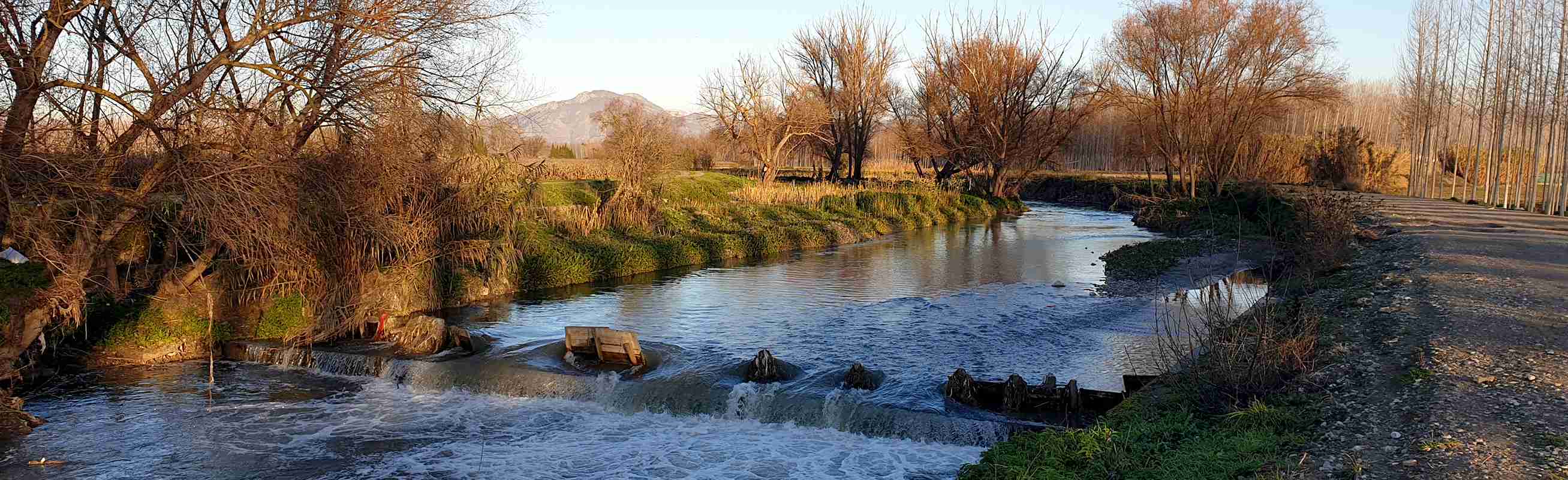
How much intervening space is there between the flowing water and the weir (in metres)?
0.02

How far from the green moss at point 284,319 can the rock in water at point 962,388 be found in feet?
29.2

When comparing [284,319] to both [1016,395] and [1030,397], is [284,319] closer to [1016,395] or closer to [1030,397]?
[1016,395]

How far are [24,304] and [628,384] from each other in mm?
6507

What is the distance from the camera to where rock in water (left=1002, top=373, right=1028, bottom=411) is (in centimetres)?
912

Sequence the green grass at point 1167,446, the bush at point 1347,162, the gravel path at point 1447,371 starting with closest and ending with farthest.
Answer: the gravel path at point 1447,371
the green grass at point 1167,446
the bush at point 1347,162

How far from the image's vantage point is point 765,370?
1038 centimetres

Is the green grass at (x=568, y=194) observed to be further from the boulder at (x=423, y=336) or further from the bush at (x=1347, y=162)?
the bush at (x=1347, y=162)

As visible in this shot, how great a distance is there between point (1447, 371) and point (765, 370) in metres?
6.42

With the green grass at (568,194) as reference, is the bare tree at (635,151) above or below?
above

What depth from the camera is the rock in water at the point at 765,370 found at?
10344mm

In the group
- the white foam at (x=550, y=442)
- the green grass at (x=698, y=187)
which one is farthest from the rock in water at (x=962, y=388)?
the green grass at (x=698, y=187)

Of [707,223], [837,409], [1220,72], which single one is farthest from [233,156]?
[1220,72]

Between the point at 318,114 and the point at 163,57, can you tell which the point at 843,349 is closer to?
the point at 318,114

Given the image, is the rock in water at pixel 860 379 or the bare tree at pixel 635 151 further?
the bare tree at pixel 635 151
